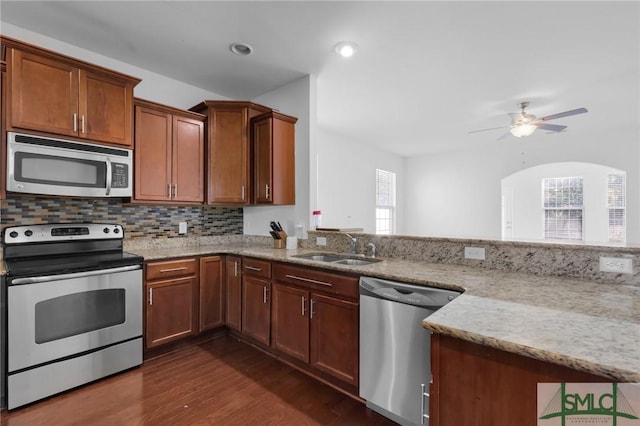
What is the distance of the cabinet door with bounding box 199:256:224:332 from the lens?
9.09 ft

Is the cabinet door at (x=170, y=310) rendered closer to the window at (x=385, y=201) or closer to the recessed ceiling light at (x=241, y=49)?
the recessed ceiling light at (x=241, y=49)

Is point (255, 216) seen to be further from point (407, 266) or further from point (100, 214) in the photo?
point (407, 266)

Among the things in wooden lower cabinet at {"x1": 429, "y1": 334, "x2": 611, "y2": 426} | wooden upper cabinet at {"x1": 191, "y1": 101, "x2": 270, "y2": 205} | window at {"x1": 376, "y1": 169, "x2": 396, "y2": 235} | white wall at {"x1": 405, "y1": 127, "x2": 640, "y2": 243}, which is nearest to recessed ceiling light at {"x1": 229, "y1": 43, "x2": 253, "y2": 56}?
A: wooden upper cabinet at {"x1": 191, "y1": 101, "x2": 270, "y2": 205}

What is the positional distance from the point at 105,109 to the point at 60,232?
3.39 ft

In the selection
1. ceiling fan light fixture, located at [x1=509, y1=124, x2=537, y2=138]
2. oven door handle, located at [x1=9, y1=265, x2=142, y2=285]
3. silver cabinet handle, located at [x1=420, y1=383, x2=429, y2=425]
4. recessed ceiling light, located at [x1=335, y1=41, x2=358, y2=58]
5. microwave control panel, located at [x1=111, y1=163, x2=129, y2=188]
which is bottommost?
silver cabinet handle, located at [x1=420, y1=383, x2=429, y2=425]

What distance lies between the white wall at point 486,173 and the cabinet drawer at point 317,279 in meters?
4.30

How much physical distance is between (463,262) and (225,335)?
7.76 ft

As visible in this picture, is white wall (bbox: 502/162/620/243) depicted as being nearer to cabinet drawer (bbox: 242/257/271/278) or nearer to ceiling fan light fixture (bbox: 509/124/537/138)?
ceiling fan light fixture (bbox: 509/124/537/138)

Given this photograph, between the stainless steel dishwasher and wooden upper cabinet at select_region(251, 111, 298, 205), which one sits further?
wooden upper cabinet at select_region(251, 111, 298, 205)

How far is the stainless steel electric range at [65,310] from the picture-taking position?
5.98ft

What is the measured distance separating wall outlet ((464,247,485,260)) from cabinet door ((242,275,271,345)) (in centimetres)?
156

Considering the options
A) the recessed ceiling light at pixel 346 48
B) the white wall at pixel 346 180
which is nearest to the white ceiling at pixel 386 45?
the recessed ceiling light at pixel 346 48

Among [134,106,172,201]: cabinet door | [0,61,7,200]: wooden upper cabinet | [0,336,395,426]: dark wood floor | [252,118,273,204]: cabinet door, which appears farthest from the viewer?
[252,118,273,204]: cabinet door

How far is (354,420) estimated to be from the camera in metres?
1.80
